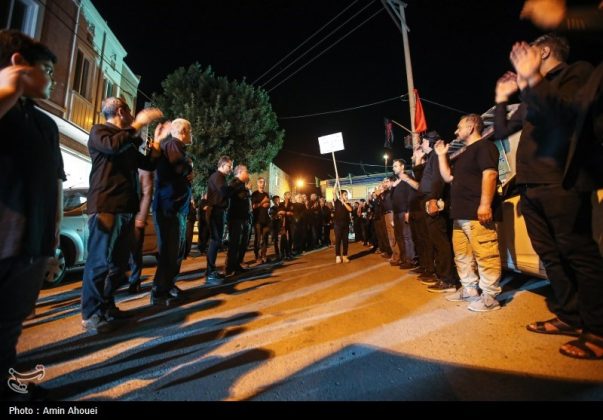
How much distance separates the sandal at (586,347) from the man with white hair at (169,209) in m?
3.66

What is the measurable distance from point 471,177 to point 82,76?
55.0 feet

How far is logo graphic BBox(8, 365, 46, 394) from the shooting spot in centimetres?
146

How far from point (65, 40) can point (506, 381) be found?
16.5 m

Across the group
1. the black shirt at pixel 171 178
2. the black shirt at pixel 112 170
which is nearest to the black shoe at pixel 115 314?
the black shirt at pixel 112 170

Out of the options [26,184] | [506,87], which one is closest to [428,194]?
[506,87]

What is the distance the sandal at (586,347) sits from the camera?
1.72 meters

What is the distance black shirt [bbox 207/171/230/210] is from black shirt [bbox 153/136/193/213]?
4.44 feet

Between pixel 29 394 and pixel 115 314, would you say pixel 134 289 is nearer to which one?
pixel 115 314

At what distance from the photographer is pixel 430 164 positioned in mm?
3891

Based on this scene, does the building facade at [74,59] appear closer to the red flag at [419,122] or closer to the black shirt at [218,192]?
the black shirt at [218,192]

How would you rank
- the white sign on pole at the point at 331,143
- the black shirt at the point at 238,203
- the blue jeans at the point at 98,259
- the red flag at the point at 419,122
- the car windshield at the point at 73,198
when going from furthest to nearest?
the white sign on pole at the point at 331,143 < the red flag at the point at 419,122 < the black shirt at the point at 238,203 < the car windshield at the point at 73,198 < the blue jeans at the point at 98,259

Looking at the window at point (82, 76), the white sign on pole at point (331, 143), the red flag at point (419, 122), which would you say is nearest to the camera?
the red flag at point (419, 122)

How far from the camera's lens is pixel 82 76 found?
512 inches

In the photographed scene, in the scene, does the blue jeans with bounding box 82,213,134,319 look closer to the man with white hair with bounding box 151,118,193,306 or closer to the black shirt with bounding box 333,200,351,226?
the man with white hair with bounding box 151,118,193,306
